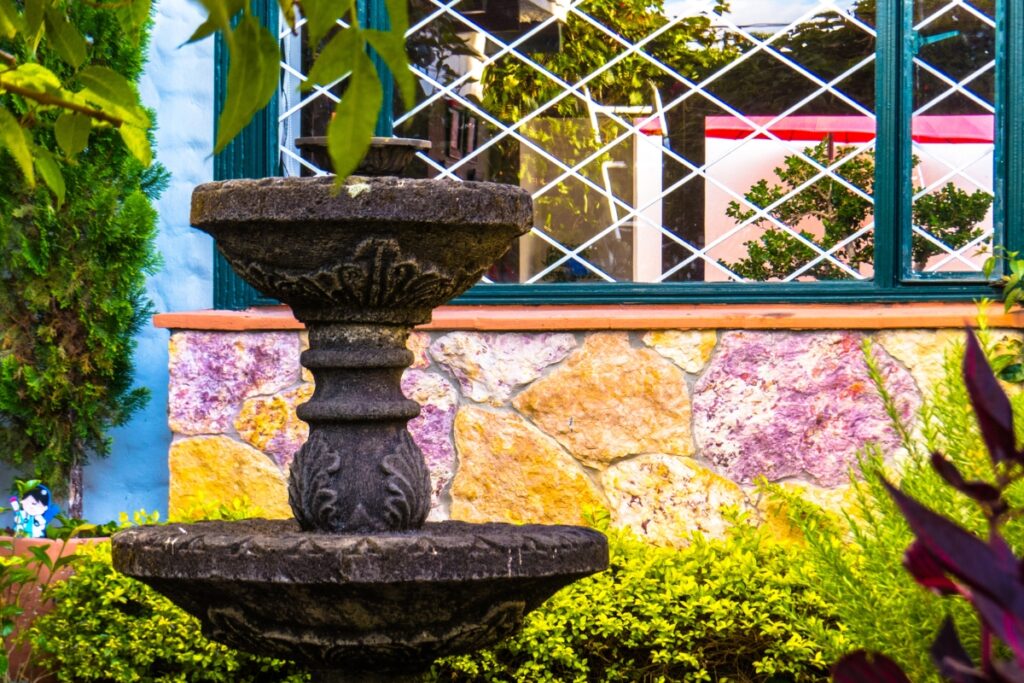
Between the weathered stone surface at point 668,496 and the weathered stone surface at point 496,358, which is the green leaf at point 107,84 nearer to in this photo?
the weathered stone surface at point 496,358

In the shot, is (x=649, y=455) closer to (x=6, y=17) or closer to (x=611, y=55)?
(x=611, y=55)

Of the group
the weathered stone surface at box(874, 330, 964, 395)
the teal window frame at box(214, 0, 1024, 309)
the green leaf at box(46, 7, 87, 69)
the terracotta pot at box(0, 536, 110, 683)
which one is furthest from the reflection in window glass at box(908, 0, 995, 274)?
the green leaf at box(46, 7, 87, 69)

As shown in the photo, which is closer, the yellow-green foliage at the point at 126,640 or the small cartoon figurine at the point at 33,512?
the yellow-green foliage at the point at 126,640

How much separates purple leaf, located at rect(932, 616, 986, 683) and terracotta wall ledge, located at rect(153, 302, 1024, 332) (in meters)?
3.36

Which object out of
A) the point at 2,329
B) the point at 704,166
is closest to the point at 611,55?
the point at 704,166

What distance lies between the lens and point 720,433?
13.4ft

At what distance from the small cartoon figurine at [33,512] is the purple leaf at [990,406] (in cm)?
393

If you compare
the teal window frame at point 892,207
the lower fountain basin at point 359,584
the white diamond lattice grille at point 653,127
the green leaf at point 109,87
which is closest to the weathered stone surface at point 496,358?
the teal window frame at point 892,207

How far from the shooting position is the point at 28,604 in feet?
12.4

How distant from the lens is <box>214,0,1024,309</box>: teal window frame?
165 inches

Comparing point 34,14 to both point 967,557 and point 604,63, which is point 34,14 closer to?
point 967,557

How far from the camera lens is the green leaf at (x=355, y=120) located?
2.93ft

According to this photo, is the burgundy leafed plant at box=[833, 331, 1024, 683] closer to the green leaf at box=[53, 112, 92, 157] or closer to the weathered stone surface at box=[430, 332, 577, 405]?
the green leaf at box=[53, 112, 92, 157]

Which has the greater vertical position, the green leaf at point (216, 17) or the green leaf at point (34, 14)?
the green leaf at point (34, 14)
